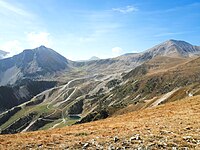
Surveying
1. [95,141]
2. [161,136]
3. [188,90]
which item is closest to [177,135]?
[161,136]

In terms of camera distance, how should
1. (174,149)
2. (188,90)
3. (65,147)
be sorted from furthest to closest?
(188,90), (65,147), (174,149)

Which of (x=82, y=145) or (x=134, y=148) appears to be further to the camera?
(x=82, y=145)

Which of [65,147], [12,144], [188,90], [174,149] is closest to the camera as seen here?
[174,149]

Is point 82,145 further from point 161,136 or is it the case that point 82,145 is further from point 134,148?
point 161,136

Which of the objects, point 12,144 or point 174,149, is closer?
point 174,149

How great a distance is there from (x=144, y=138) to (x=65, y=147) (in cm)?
595

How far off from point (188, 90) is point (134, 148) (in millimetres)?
122899

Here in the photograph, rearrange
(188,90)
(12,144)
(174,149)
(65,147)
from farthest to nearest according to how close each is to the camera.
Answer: (188,90)
(12,144)
(65,147)
(174,149)

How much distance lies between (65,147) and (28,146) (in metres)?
3.32

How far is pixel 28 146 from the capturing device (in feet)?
73.4

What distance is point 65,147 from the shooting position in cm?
2111

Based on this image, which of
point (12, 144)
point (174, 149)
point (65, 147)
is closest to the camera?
point (174, 149)

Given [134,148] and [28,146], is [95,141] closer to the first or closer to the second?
[134,148]

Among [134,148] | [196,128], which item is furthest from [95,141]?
[196,128]
